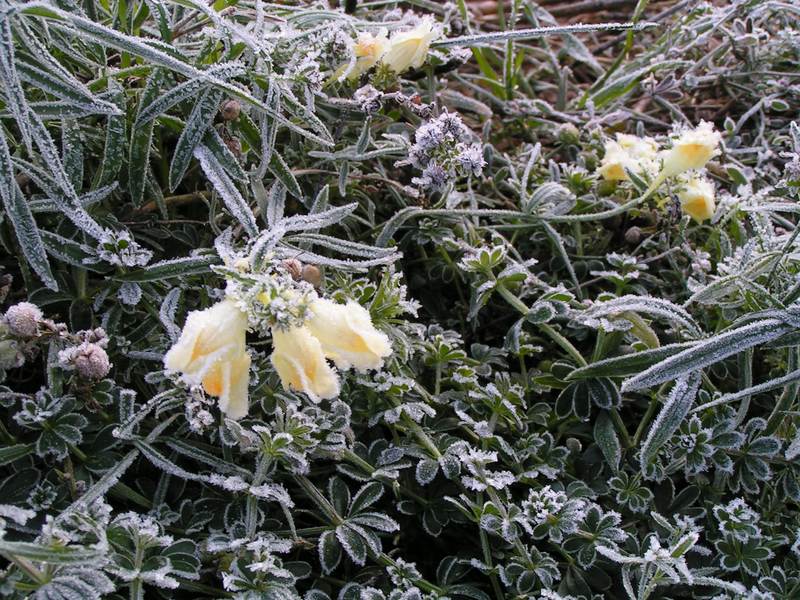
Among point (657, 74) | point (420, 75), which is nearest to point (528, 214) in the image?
point (420, 75)

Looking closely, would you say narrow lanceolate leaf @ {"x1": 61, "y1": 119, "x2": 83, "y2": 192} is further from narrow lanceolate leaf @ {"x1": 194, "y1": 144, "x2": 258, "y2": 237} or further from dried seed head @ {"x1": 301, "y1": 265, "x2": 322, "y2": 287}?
dried seed head @ {"x1": 301, "y1": 265, "x2": 322, "y2": 287}

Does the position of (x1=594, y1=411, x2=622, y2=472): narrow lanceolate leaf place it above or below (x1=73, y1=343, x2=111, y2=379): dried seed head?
below

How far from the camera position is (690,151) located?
1.56m

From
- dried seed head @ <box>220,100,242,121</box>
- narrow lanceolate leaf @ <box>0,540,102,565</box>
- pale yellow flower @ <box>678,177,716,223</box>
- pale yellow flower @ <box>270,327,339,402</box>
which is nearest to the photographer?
narrow lanceolate leaf @ <box>0,540,102,565</box>

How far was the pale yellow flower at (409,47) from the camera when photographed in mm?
1531

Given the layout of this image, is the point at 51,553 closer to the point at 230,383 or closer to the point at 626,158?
the point at 230,383

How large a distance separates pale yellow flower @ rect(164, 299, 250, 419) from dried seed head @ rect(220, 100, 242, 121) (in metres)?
0.46

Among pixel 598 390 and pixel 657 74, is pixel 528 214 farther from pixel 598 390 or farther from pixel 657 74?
pixel 657 74

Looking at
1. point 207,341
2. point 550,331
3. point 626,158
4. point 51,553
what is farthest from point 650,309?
point 51,553

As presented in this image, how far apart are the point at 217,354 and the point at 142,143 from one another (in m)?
0.47

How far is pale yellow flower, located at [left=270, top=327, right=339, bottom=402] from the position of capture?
1012mm

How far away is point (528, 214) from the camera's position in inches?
63.8

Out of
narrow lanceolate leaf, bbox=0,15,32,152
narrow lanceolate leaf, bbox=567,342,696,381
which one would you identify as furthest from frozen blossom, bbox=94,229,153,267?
narrow lanceolate leaf, bbox=567,342,696,381

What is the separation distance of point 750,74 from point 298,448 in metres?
1.56
